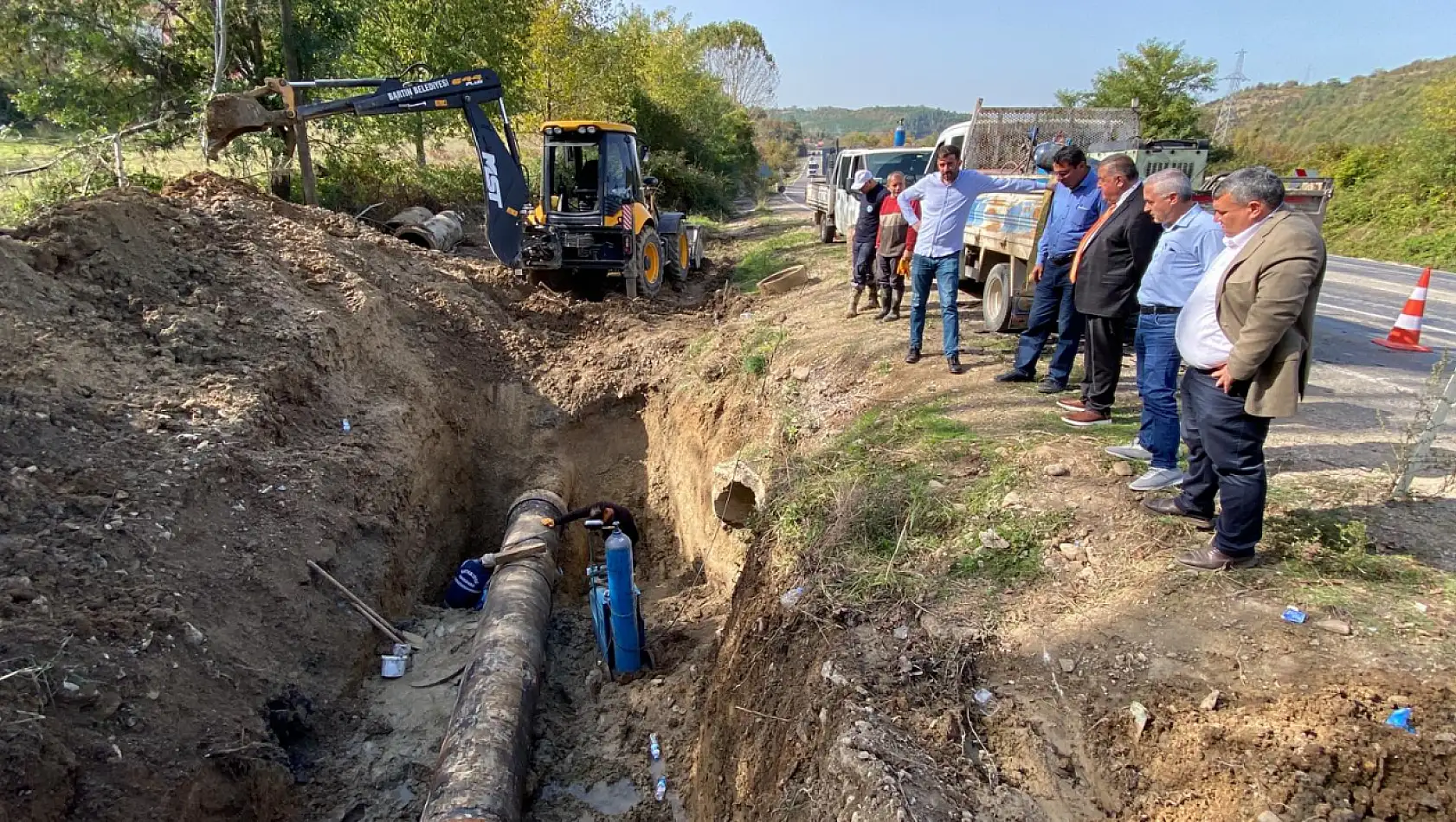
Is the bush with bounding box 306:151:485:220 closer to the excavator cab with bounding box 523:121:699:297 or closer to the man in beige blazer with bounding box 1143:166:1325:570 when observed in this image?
the excavator cab with bounding box 523:121:699:297

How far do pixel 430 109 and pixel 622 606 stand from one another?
6386 mm

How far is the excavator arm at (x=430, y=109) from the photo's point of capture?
Answer: 7355mm

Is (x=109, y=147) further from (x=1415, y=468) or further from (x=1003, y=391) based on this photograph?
(x=1415, y=468)

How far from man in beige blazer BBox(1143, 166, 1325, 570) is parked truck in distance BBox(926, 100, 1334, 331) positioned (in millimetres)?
2131

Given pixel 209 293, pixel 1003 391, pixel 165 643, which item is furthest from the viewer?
pixel 209 293

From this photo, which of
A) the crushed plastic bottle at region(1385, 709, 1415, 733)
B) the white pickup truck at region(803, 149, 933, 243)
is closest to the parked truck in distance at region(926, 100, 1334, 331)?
the white pickup truck at region(803, 149, 933, 243)

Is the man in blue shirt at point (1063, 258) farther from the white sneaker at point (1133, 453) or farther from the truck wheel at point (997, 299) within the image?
the truck wheel at point (997, 299)

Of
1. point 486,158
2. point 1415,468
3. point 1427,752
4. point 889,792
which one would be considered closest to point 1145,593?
point 1427,752

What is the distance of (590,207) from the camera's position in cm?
1066

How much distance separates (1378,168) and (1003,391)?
852 inches

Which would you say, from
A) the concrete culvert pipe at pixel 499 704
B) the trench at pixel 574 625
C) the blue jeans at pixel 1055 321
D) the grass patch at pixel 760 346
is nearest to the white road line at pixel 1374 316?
the blue jeans at pixel 1055 321

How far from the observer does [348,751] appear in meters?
4.19

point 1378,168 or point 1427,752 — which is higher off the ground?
point 1378,168

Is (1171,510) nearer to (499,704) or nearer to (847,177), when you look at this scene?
(499,704)
